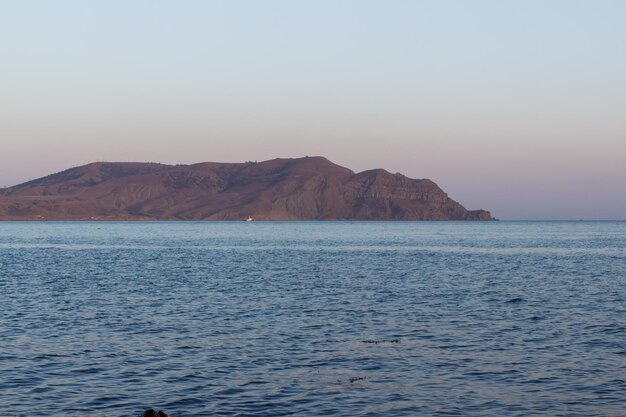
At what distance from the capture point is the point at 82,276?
220 ft

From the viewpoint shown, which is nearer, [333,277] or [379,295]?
[379,295]

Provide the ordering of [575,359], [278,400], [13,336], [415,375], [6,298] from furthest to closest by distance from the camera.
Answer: [6,298]
[13,336]
[575,359]
[415,375]
[278,400]

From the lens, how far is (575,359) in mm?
27891

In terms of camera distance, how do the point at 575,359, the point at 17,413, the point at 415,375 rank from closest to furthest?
the point at 17,413 → the point at 415,375 → the point at 575,359

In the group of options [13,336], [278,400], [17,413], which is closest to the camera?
[17,413]

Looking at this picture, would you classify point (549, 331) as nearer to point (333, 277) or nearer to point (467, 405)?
point (467, 405)

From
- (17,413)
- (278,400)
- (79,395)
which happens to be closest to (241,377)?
(278,400)

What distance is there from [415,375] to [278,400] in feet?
17.3

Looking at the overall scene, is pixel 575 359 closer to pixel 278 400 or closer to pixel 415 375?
pixel 415 375

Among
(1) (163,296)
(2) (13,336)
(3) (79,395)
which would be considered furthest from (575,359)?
(1) (163,296)

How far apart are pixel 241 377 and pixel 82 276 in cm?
4542

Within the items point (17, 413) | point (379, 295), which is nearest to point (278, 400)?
point (17, 413)

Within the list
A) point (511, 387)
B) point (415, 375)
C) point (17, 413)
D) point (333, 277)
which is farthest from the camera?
point (333, 277)

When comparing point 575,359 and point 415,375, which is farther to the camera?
point 575,359
